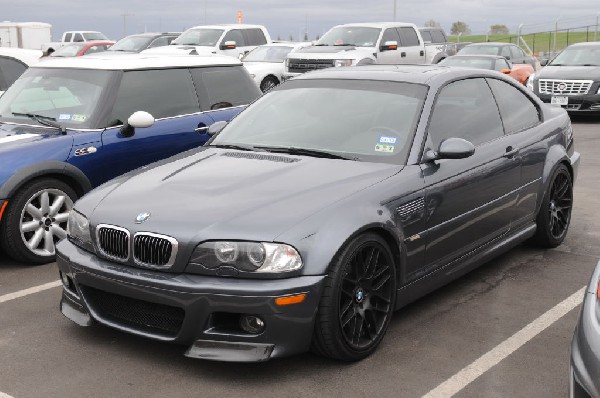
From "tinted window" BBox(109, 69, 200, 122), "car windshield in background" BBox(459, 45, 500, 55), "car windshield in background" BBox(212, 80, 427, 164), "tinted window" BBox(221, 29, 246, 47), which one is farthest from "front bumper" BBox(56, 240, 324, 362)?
"tinted window" BBox(221, 29, 246, 47)

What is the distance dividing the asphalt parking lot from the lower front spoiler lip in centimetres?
16

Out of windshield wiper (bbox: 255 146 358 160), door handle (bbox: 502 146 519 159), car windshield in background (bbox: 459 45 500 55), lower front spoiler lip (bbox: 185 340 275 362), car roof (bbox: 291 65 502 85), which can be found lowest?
car windshield in background (bbox: 459 45 500 55)

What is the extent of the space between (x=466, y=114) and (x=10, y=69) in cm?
602

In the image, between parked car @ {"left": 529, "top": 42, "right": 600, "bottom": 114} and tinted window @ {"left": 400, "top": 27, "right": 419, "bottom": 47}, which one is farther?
tinted window @ {"left": 400, "top": 27, "right": 419, "bottom": 47}

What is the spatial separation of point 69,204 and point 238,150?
183cm

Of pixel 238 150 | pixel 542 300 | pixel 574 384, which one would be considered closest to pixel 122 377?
pixel 238 150

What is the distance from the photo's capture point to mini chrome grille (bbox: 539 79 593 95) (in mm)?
15938

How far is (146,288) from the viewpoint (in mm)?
4016

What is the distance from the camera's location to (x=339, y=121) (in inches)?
205

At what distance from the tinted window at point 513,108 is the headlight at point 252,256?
2.58 meters

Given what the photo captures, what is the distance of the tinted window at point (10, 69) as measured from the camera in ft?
30.7

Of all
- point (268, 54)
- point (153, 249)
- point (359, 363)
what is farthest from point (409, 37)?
point (153, 249)

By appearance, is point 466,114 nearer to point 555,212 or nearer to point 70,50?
point 555,212

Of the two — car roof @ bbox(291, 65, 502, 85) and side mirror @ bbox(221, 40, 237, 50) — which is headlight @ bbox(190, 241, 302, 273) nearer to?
car roof @ bbox(291, 65, 502, 85)
